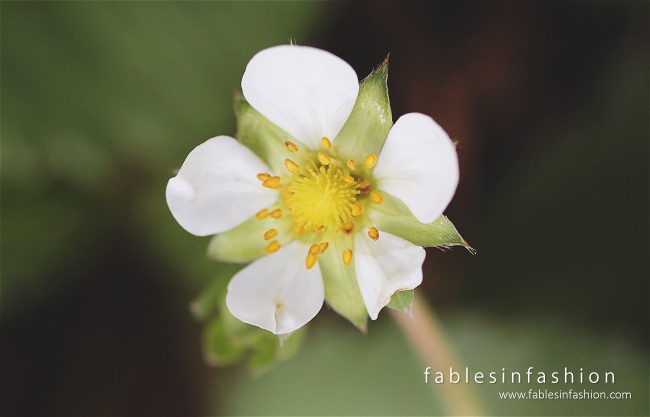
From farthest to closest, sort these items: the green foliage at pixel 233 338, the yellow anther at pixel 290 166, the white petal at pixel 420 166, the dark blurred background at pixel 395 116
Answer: the dark blurred background at pixel 395 116
the green foliage at pixel 233 338
the yellow anther at pixel 290 166
the white petal at pixel 420 166

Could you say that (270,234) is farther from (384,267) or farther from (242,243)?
(384,267)

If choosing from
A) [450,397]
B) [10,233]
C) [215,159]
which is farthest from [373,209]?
[10,233]

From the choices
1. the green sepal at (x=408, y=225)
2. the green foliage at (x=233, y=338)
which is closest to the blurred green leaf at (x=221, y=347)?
the green foliage at (x=233, y=338)

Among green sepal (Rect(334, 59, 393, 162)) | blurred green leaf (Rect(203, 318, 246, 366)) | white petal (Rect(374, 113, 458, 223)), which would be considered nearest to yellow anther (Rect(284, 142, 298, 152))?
→ green sepal (Rect(334, 59, 393, 162))

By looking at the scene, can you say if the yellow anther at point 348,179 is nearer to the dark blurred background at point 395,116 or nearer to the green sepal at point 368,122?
the green sepal at point 368,122

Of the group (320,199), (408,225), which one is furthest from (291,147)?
(408,225)
